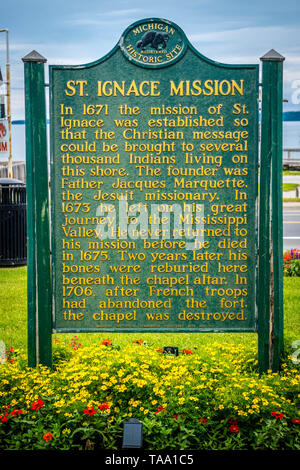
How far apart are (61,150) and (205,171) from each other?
1327 millimetres

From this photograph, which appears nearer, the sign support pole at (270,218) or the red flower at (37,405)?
the red flower at (37,405)

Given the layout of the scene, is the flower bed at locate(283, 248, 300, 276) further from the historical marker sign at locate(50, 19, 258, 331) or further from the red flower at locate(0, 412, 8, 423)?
the red flower at locate(0, 412, 8, 423)

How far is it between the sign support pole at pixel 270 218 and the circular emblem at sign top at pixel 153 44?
796 millimetres

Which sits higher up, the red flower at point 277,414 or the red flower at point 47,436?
the red flower at point 277,414

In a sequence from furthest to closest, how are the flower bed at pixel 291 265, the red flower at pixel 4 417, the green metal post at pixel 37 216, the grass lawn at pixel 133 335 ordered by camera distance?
the flower bed at pixel 291 265
the grass lawn at pixel 133 335
the green metal post at pixel 37 216
the red flower at pixel 4 417

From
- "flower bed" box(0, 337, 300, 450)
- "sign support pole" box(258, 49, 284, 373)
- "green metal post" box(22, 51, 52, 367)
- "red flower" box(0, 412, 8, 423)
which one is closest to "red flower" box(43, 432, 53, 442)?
"flower bed" box(0, 337, 300, 450)

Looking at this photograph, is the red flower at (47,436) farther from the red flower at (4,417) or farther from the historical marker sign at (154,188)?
the historical marker sign at (154,188)

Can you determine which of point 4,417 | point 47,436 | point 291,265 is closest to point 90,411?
point 47,436

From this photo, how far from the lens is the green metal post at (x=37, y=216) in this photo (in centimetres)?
488

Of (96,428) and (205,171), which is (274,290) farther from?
(96,428)

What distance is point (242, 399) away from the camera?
444 centimetres

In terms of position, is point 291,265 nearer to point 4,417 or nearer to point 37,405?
point 37,405

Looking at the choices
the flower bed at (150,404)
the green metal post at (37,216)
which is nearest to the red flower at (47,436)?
the flower bed at (150,404)

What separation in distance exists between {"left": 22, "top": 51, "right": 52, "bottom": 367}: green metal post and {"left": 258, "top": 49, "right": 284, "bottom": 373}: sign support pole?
1.97 meters
